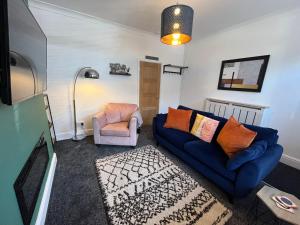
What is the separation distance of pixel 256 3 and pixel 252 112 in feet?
6.42

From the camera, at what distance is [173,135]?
2.46 metres

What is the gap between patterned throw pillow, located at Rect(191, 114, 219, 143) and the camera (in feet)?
7.41

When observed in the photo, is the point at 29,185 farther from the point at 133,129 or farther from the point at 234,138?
the point at 234,138

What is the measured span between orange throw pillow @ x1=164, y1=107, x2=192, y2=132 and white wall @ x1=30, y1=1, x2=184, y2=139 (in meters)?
1.49

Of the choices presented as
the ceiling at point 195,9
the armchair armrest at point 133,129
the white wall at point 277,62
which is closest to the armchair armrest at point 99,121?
the armchair armrest at point 133,129

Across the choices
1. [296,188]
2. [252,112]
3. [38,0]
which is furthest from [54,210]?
[252,112]

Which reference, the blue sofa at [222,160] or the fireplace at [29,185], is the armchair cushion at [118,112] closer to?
the blue sofa at [222,160]

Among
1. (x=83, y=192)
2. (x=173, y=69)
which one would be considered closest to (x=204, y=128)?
(x=83, y=192)

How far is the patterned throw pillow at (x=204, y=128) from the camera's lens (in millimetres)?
2258

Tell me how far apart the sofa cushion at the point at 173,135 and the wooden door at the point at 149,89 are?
130 cm

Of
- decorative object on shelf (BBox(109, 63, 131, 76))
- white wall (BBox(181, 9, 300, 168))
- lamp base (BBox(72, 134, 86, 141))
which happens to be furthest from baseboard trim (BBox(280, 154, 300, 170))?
lamp base (BBox(72, 134, 86, 141))

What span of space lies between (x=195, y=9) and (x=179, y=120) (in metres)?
2.12

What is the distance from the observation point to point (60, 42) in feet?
9.02

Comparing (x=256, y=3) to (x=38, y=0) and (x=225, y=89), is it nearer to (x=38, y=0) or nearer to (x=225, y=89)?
(x=225, y=89)
